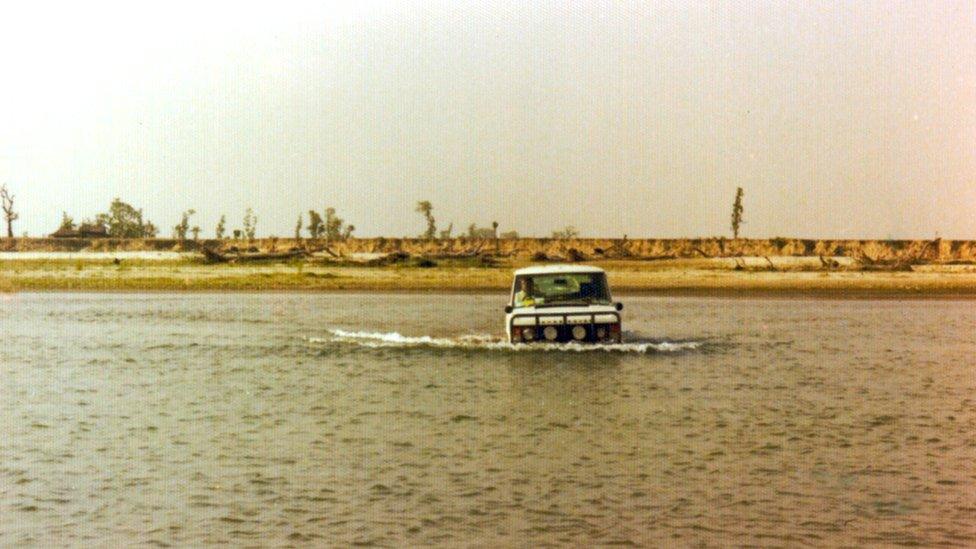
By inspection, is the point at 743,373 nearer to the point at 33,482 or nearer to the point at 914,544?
the point at 914,544

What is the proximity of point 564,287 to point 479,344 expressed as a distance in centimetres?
368

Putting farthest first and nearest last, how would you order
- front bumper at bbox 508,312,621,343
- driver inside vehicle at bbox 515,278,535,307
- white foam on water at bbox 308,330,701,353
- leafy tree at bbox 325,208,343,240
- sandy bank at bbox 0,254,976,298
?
leafy tree at bbox 325,208,343,240, sandy bank at bbox 0,254,976,298, driver inside vehicle at bbox 515,278,535,307, white foam on water at bbox 308,330,701,353, front bumper at bbox 508,312,621,343

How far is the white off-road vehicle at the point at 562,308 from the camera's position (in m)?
22.8

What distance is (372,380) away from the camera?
21.0 m

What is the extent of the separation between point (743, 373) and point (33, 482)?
13778mm

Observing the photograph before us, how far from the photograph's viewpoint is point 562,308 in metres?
22.9

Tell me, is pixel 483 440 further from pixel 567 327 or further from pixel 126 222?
pixel 126 222

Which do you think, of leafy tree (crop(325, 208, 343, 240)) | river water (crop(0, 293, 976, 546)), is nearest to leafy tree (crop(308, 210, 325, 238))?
leafy tree (crop(325, 208, 343, 240))

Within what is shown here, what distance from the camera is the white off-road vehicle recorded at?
22.8m

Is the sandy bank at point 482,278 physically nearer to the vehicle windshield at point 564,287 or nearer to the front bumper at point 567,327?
the vehicle windshield at point 564,287

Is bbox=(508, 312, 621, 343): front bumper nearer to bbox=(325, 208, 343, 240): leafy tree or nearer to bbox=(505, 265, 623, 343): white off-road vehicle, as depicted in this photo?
bbox=(505, 265, 623, 343): white off-road vehicle

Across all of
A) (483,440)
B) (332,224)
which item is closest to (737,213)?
(332,224)

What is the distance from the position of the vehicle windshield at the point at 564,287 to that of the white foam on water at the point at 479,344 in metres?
0.99

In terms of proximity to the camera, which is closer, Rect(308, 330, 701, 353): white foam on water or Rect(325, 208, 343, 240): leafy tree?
Rect(308, 330, 701, 353): white foam on water
